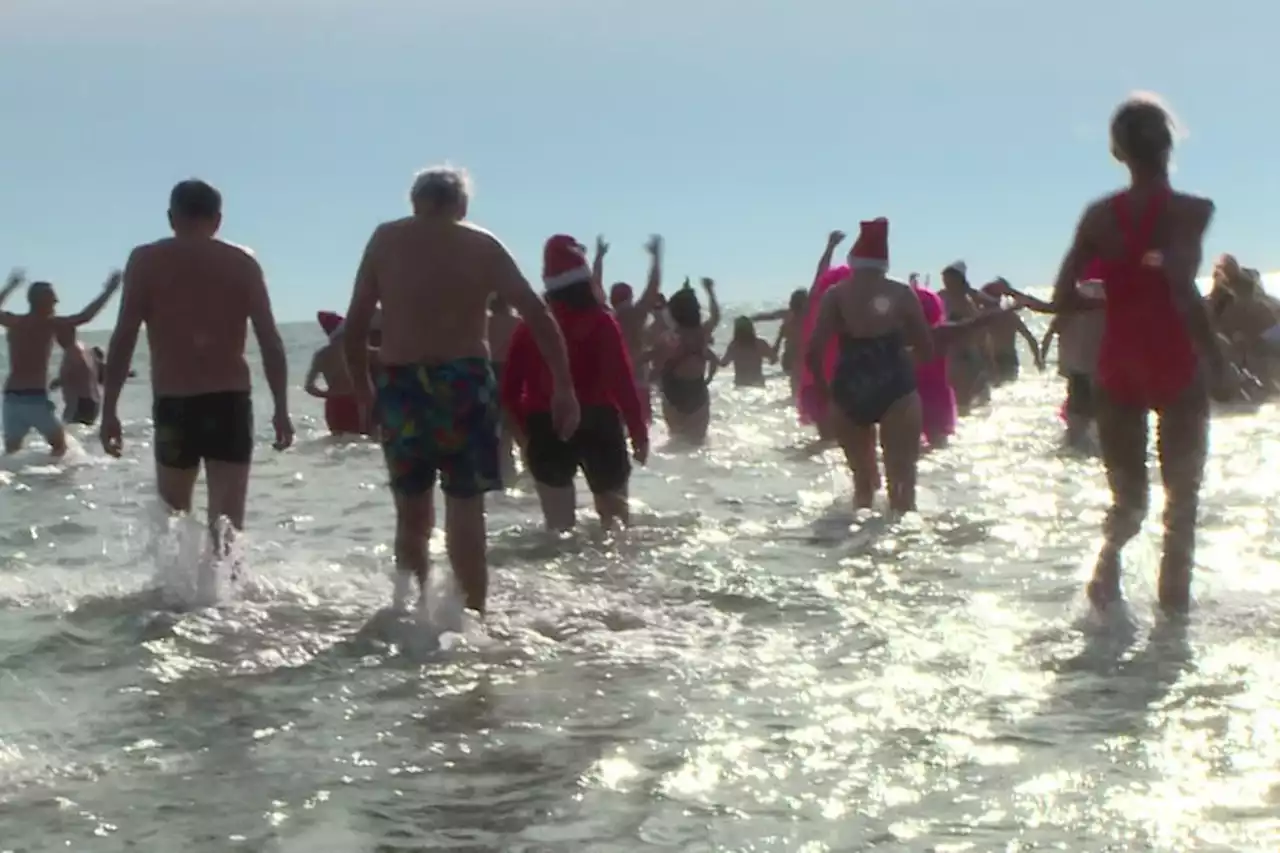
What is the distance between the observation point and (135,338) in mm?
6887

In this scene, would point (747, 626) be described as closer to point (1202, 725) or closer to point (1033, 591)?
point (1033, 591)

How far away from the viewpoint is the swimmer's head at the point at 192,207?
6734 millimetres

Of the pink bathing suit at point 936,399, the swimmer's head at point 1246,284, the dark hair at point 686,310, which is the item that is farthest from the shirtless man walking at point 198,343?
the swimmer's head at point 1246,284

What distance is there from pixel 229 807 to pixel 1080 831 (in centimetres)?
208

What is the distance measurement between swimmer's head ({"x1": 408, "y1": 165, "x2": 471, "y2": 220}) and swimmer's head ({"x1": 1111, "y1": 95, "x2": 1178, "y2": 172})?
7.92 ft

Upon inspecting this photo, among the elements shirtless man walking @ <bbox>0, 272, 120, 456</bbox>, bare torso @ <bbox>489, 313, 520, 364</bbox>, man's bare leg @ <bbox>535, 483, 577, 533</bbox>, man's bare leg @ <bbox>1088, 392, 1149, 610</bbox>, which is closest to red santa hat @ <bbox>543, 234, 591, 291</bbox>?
man's bare leg @ <bbox>535, 483, 577, 533</bbox>

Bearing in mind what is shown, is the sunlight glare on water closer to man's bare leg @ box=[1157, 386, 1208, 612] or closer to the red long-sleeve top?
man's bare leg @ box=[1157, 386, 1208, 612]

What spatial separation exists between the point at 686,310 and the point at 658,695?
10.4 meters

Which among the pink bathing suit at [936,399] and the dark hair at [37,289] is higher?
the dark hair at [37,289]

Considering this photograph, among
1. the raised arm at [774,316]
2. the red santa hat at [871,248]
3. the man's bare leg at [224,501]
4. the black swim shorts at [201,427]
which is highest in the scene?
the red santa hat at [871,248]

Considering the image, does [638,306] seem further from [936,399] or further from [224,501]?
[224,501]

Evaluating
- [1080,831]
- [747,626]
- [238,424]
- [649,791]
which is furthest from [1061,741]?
[238,424]

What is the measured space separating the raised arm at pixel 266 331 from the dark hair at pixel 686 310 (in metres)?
8.44

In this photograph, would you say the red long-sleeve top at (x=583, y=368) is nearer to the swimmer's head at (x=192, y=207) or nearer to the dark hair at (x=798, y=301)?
the swimmer's head at (x=192, y=207)
